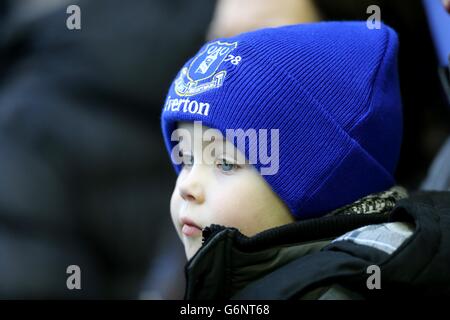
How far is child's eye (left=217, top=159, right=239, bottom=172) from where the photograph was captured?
43.0 inches

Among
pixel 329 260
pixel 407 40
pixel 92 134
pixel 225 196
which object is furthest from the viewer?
Result: pixel 92 134

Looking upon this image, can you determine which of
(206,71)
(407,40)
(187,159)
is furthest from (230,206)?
(407,40)

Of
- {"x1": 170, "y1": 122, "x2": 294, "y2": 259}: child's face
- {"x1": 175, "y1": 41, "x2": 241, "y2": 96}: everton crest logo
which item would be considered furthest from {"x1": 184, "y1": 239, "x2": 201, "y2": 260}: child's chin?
{"x1": 175, "y1": 41, "x2": 241, "y2": 96}: everton crest logo

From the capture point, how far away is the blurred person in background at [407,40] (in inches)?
60.4

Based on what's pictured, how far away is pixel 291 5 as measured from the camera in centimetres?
155

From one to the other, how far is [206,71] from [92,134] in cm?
91

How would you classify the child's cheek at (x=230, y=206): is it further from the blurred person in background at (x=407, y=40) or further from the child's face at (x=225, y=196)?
the blurred person in background at (x=407, y=40)

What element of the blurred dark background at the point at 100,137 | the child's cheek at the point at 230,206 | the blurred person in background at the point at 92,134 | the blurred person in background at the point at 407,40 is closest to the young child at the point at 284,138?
the child's cheek at the point at 230,206

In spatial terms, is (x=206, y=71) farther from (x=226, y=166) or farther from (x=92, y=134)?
(x=92, y=134)

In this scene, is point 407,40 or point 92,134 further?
point 92,134

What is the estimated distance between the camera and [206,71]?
3.72 feet

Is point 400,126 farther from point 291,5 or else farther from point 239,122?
point 291,5

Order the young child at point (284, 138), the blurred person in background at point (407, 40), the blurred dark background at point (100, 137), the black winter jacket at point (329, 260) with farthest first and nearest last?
the blurred dark background at point (100, 137) < the blurred person in background at point (407, 40) < the young child at point (284, 138) < the black winter jacket at point (329, 260)

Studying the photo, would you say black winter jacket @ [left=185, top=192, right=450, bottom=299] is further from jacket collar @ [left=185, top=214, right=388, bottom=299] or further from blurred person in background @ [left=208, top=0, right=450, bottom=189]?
blurred person in background @ [left=208, top=0, right=450, bottom=189]
